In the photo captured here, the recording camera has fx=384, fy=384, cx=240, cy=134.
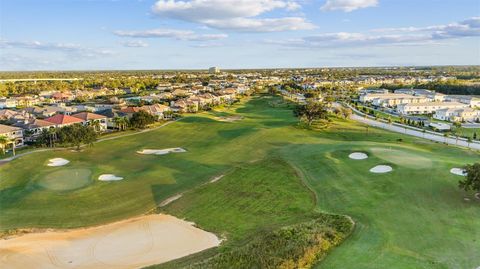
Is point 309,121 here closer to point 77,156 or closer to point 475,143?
point 475,143

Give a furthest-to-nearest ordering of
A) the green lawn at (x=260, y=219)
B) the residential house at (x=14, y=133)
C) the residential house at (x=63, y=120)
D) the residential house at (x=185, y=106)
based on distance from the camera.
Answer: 1. the residential house at (x=185, y=106)
2. the residential house at (x=63, y=120)
3. the residential house at (x=14, y=133)
4. the green lawn at (x=260, y=219)

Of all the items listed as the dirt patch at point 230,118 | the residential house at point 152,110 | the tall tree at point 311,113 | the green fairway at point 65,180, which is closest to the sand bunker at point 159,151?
the green fairway at point 65,180

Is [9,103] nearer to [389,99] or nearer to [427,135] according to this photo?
[427,135]

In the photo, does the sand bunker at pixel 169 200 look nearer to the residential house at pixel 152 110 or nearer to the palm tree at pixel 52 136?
the palm tree at pixel 52 136

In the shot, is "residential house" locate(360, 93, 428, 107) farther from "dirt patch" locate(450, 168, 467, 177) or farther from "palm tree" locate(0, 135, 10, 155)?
"palm tree" locate(0, 135, 10, 155)

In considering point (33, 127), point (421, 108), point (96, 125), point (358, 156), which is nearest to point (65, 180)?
point (358, 156)

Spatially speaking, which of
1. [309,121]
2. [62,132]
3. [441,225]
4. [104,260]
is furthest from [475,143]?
[62,132]
